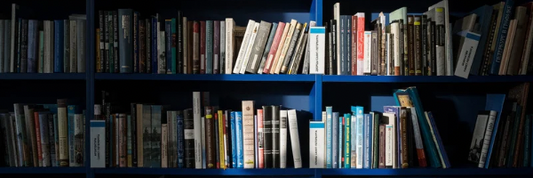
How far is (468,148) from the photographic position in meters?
2.17

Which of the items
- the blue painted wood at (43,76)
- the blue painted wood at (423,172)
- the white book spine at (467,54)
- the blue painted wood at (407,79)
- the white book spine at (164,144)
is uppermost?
the white book spine at (467,54)

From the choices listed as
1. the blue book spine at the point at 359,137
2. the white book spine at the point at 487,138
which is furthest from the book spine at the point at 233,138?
the white book spine at the point at 487,138

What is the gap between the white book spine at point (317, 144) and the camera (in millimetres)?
1837

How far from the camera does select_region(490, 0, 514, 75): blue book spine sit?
1.87 meters

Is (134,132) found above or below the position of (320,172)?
above

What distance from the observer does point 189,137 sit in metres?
Result: 1.86

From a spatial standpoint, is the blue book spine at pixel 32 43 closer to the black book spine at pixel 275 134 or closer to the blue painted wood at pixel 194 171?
the blue painted wood at pixel 194 171

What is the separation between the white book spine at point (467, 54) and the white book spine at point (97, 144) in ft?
4.57

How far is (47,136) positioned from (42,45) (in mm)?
358

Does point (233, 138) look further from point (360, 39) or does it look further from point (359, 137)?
point (360, 39)

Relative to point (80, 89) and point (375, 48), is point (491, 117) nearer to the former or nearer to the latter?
point (375, 48)

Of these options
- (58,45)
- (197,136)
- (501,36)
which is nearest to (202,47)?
(197,136)

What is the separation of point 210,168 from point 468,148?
3.88 feet

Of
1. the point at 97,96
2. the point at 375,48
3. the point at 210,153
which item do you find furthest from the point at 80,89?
the point at 375,48
